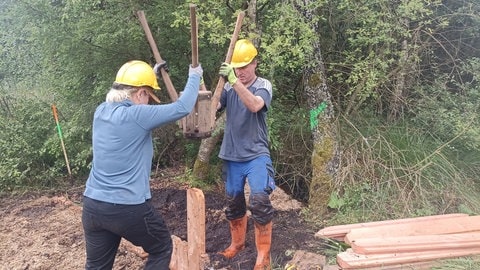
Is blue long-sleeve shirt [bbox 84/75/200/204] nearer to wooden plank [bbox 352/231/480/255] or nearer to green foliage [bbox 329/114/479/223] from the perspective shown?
wooden plank [bbox 352/231/480/255]

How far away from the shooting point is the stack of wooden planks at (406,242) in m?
3.95

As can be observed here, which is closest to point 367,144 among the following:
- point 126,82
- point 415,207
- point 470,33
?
point 415,207

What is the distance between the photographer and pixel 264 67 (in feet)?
17.7

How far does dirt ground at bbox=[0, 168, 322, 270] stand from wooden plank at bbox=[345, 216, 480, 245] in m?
0.53

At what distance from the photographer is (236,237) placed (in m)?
4.68

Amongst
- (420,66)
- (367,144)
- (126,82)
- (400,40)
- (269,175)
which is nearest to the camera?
(126,82)

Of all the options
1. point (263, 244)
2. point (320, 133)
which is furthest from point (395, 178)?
point (263, 244)

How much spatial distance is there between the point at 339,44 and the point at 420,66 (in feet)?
4.17

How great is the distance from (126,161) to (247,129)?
1280mm

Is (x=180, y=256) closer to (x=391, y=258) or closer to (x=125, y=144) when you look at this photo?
(x=125, y=144)

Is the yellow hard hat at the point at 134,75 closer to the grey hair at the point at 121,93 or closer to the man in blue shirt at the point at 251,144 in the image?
the grey hair at the point at 121,93

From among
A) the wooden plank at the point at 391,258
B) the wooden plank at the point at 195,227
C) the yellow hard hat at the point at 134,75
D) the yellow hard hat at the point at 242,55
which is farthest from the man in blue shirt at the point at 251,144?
the yellow hard hat at the point at 134,75

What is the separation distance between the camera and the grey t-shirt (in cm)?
423

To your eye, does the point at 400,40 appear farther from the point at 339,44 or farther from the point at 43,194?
the point at 43,194
